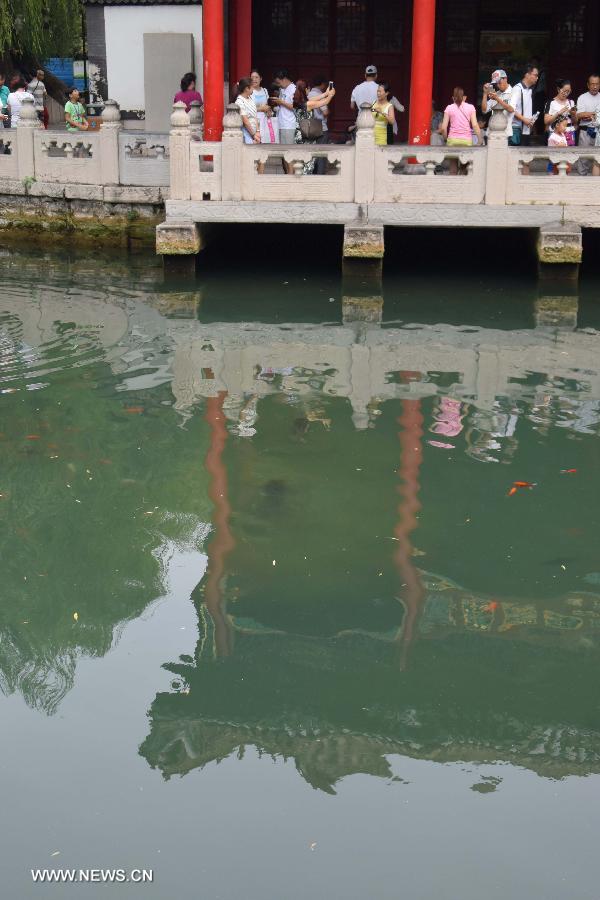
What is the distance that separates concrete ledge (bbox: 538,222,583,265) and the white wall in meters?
6.65

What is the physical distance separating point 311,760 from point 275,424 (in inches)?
173

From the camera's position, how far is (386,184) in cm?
1373

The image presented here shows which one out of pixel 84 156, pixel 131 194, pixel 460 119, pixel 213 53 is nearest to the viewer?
pixel 460 119

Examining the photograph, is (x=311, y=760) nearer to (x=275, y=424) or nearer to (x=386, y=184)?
(x=275, y=424)

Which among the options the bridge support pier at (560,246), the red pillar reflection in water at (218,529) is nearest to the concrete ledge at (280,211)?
the bridge support pier at (560,246)

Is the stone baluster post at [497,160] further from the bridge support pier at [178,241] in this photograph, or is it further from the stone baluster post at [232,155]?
the bridge support pier at [178,241]

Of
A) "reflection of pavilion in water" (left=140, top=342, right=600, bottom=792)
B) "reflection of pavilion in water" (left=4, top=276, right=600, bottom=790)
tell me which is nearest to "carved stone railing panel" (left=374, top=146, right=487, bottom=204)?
"reflection of pavilion in water" (left=4, top=276, right=600, bottom=790)

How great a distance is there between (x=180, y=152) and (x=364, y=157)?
2108 millimetres

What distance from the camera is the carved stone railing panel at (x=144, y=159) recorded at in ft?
50.9

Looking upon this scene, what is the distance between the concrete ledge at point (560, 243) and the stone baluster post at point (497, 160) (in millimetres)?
622

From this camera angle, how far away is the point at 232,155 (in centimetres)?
1375

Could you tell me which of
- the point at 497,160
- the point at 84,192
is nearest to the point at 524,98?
the point at 497,160

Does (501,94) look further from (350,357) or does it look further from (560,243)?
(350,357)

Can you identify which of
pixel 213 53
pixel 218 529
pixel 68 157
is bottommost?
pixel 218 529
